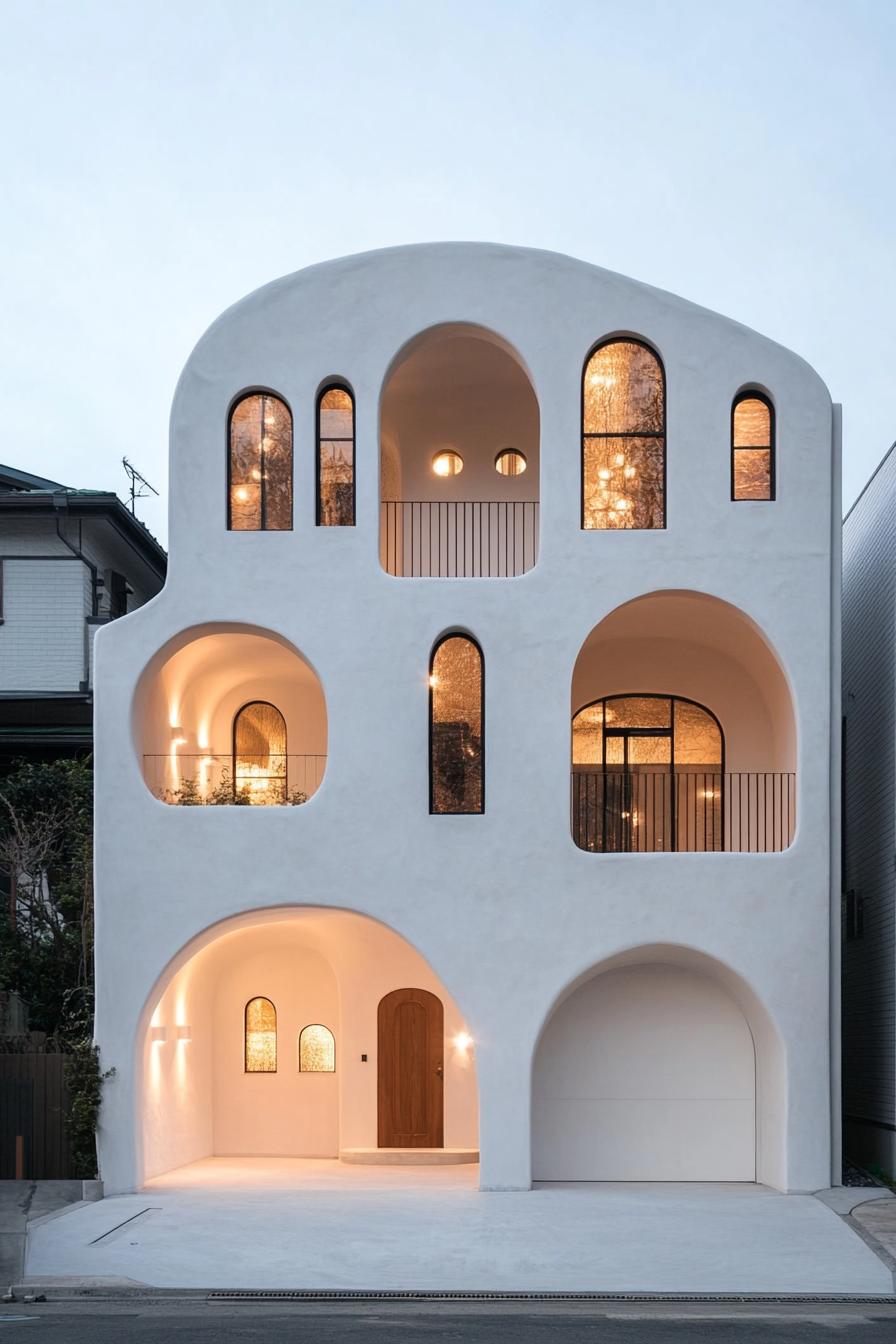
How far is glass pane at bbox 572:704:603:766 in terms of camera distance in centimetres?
2116

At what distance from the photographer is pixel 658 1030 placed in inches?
757

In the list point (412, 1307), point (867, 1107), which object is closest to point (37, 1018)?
point (412, 1307)

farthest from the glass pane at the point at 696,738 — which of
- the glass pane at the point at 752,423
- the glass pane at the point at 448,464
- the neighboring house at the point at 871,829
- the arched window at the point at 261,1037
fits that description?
the arched window at the point at 261,1037

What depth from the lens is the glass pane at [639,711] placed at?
833 inches

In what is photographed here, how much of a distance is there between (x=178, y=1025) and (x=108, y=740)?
3.96 metres

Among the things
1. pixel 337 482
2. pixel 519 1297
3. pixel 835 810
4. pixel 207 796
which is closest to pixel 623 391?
pixel 337 482

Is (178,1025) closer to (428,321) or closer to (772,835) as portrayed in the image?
(772,835)

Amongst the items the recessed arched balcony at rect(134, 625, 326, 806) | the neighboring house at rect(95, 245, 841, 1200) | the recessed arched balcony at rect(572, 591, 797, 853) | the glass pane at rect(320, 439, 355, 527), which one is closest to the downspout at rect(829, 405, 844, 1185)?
the neighboring house at rect(95, 245, 841, 1200)

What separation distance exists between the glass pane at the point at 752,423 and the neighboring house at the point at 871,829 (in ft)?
8.15

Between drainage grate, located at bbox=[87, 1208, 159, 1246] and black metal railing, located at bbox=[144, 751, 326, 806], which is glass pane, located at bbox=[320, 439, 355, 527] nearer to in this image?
black metal railing, located at bbox=[144, 751, 326, 806]

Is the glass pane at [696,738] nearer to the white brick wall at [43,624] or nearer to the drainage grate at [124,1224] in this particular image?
the drainage grate at [124,1224]

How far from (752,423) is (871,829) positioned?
5.91 meters

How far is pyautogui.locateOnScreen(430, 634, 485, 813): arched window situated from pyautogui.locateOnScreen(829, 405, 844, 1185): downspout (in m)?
4.24

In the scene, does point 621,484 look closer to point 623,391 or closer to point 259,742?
point 623,391
